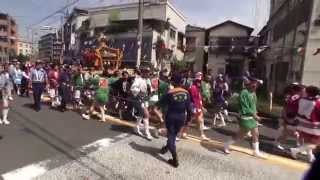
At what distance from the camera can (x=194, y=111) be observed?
382 inches

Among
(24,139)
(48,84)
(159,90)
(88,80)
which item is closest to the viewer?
(24,139)

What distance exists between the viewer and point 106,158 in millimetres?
8188

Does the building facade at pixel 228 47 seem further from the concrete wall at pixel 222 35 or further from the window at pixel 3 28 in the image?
the window at pixel 3 28

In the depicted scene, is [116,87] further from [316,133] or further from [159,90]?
[316,133]

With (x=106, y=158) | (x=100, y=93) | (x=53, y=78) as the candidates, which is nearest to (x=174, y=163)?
(x=106, y=158)

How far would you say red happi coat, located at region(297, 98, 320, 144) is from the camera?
8047 mm

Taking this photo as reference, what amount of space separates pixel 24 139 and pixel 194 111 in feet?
14.2

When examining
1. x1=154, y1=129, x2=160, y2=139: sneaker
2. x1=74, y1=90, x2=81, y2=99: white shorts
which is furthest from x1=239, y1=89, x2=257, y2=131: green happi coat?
x1=74, y1=90, x2=81, y2=99: white shorts

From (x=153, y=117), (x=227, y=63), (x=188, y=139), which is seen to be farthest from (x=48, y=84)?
(x=227, y=63)

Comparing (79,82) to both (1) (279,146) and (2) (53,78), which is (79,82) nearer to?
(2) (53,78)

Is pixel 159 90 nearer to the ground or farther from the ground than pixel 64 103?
farther from the ground

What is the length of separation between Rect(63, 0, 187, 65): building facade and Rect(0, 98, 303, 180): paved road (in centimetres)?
2423

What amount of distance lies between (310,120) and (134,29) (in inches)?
1206

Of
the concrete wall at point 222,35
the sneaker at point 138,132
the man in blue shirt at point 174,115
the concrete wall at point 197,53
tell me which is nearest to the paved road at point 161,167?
the man in blue shirt at point 174,115
